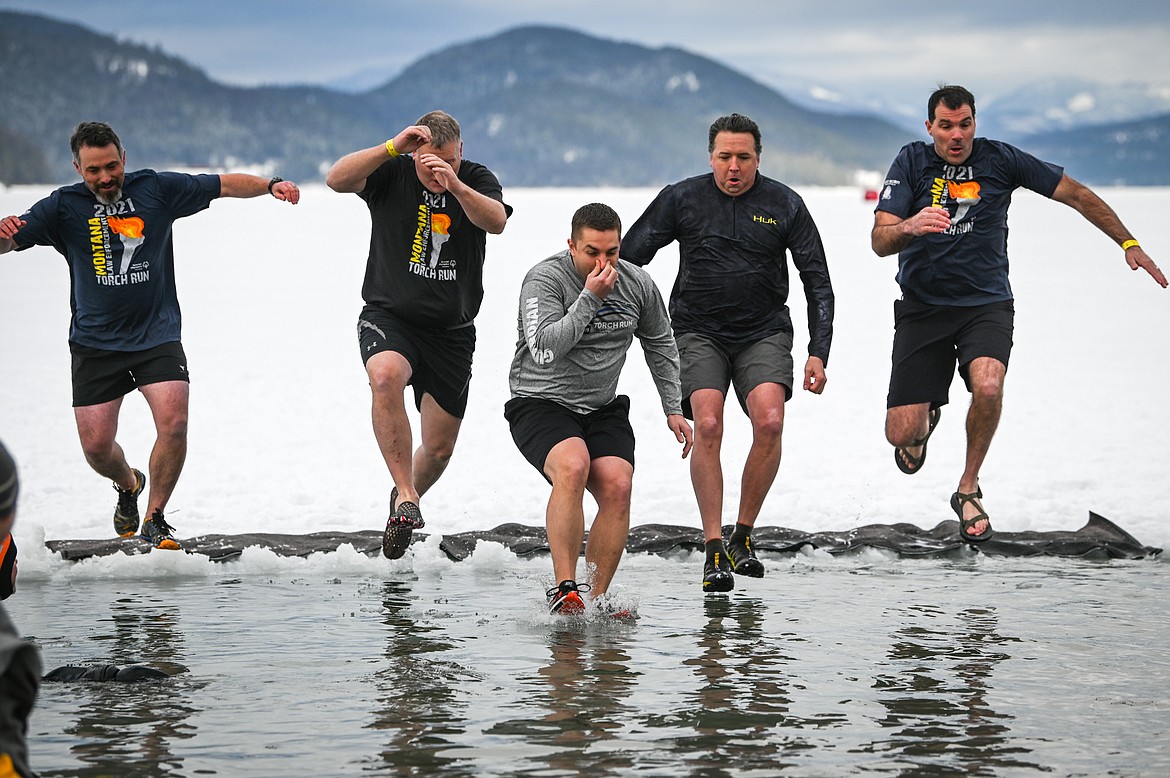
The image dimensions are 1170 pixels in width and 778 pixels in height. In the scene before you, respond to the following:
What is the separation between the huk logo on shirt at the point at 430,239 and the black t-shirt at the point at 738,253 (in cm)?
88

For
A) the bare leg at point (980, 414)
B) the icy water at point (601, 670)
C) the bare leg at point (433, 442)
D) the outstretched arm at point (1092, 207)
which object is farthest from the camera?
the bare leg at point (433, 442)

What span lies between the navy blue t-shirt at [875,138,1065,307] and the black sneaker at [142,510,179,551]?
391 centimetres

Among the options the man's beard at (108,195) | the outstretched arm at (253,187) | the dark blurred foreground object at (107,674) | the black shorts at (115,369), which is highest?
the outstretched arm at (253,187)

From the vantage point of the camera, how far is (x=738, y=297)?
721cm

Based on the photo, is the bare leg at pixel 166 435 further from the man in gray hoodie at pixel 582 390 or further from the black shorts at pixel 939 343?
the black shorts at pixel 939 343

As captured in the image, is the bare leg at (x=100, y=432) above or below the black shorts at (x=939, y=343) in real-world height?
below

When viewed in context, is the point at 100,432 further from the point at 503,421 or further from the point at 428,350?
the point at 503,421

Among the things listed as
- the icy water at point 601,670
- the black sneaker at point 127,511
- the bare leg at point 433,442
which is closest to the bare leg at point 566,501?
the icy water at point 601,670

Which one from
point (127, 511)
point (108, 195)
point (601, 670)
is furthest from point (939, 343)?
point (127, 511)

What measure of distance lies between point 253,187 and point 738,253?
243cm

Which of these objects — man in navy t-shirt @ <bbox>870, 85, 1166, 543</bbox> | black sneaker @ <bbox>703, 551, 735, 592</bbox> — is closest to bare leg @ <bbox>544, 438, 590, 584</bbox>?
black sneaker @ <bbox>703, 551, 735, 592</bbox>

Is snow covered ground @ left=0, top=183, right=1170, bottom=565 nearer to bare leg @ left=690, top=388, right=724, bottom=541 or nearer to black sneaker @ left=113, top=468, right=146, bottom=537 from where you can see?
black sneaker @ left=113, top=468, right=146, bottom=537

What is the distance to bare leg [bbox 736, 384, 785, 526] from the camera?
7.04m

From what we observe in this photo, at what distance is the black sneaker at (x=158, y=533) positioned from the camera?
288 inches
